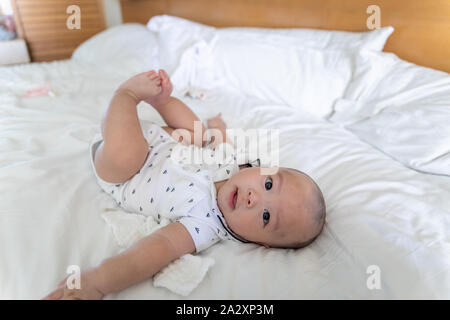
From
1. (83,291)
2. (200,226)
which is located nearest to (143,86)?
(200,226)

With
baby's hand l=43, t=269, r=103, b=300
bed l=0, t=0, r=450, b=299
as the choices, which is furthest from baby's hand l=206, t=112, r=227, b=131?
baby's hand l=43, t=269, r=103, b=300

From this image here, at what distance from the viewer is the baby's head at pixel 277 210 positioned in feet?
2.25

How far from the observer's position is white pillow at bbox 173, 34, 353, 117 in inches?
50.1

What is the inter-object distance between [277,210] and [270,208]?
2cm

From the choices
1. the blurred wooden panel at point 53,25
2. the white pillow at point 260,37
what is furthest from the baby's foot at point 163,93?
the blurred wooden panel at point 53,25

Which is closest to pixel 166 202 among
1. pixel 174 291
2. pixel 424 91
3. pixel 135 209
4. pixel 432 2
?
pixel 135 209

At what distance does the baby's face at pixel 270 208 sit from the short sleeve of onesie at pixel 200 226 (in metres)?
0.05

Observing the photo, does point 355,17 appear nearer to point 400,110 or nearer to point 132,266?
point 400,110

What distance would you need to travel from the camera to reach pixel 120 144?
0.80 metres

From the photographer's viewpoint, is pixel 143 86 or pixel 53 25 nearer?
pixel 143 86

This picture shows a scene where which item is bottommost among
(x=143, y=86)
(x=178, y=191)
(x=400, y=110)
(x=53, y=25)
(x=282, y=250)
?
(x=282, y=250)

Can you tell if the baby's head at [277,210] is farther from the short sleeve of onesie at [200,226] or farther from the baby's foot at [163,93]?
the baby's foot at [163,93]

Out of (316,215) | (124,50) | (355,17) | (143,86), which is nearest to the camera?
(316,215)

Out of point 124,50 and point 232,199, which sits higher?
point 124,50
